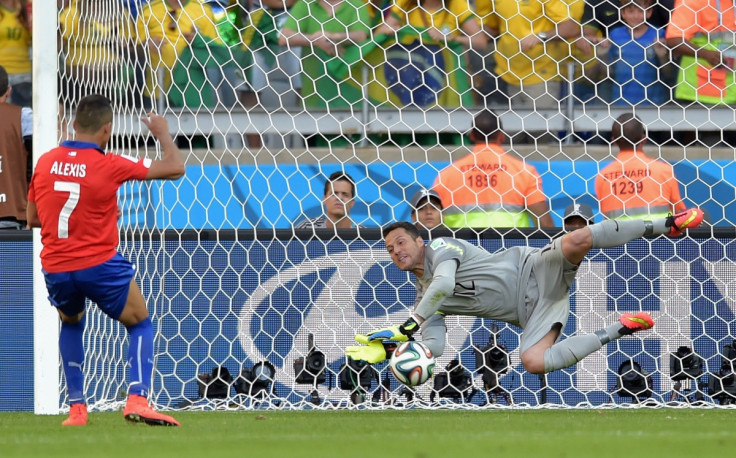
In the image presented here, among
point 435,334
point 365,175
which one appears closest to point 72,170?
point 435,334

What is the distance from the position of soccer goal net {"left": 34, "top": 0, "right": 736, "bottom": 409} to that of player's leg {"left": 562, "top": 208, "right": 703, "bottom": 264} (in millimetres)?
867

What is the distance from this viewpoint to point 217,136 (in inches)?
354

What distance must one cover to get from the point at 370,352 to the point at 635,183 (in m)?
2.44

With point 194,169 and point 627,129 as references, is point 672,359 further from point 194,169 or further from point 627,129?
point 194,169

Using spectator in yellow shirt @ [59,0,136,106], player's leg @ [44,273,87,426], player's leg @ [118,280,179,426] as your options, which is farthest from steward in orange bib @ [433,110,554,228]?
player's leg @ [44,273,87,426]

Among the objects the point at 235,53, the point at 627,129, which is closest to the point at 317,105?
the point at 235,53

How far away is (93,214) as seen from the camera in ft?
18.6

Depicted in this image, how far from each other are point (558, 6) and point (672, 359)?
2666 mm

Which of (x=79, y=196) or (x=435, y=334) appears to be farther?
(x=435, y=334)

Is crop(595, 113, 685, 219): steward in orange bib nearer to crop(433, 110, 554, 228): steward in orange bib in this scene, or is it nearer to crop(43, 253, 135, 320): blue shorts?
crop(433, 110, 554, 228): steward in orange bib

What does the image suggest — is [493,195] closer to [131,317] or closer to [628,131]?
[628,131]

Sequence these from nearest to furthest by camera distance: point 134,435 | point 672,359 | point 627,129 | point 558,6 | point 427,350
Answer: point 134,435 → point 427,350 → point 672,359 → point 627,129 → point 558,6

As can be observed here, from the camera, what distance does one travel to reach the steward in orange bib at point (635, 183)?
8047 mm

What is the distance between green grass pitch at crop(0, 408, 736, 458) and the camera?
4355 mm
